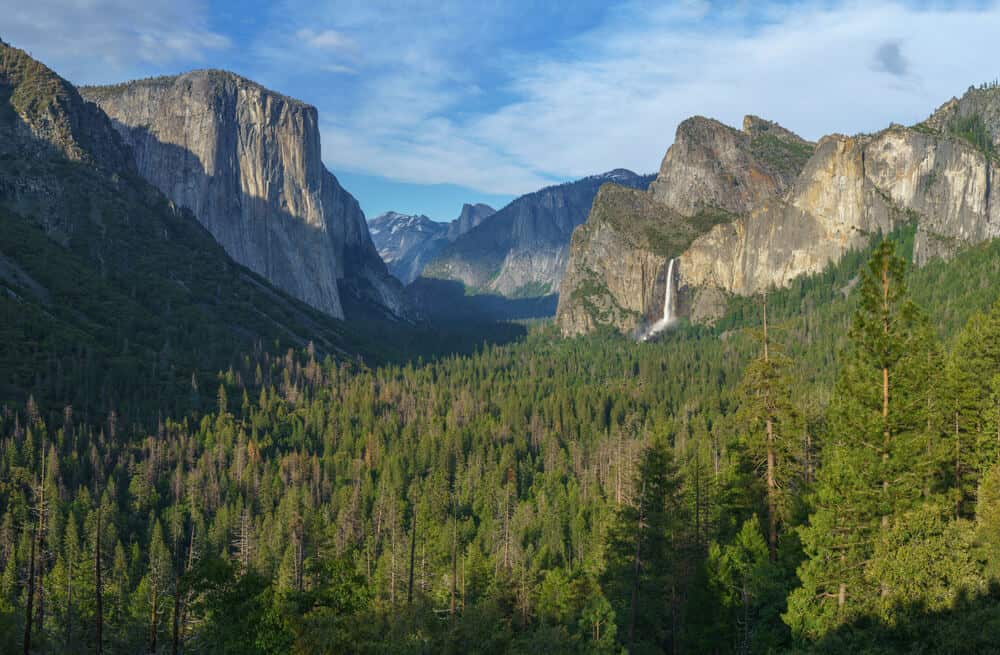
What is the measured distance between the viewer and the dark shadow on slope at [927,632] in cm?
2445

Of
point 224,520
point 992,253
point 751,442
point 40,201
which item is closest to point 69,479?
point 224,520

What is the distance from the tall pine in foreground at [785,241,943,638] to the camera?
29.8 m

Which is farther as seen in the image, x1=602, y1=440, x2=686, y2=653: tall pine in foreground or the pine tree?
x1=602, y1=440, x2=686, y2=653: tall pine in foreground

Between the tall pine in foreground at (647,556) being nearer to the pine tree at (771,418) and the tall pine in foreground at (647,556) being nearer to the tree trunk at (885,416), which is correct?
the pine tree at (771,418)

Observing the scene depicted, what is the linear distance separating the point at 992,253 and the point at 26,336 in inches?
8011

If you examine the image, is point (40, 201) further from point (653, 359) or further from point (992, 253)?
point (992, 253)

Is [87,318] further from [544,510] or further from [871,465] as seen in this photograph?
[871,465]

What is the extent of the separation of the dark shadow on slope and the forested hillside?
0.41ft

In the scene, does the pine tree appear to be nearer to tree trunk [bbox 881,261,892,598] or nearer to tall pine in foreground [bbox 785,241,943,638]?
tall pine in foreground [bbox 785,241,943,638]

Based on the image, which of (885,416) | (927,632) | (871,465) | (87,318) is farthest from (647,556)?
(87,318)

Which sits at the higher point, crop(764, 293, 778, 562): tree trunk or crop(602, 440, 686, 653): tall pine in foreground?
crop(764, 293, 778, 562): tree trunk

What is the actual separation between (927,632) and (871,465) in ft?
21.6

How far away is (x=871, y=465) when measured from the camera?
30.2m

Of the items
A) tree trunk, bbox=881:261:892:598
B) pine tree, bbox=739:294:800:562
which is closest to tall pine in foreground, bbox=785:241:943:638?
tree trunk, bbox=881:261:892:598
